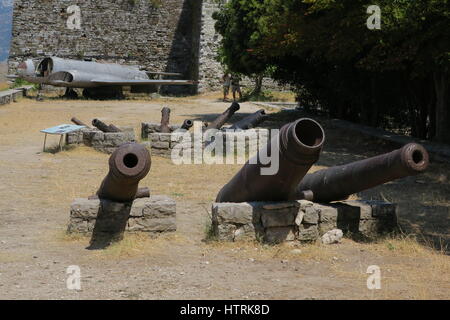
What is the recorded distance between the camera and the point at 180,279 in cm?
571

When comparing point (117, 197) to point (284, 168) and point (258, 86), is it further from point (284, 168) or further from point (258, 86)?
point (258, 86)

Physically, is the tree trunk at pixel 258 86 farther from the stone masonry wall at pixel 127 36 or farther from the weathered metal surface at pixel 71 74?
the weathered metal surface at pixel 71 74

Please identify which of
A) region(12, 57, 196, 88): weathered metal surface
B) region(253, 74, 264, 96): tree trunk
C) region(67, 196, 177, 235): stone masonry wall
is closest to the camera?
region(67, 196, 177, 235): stone masonry wall

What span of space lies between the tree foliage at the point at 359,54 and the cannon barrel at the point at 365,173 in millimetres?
5950

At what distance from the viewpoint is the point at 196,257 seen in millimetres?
6484

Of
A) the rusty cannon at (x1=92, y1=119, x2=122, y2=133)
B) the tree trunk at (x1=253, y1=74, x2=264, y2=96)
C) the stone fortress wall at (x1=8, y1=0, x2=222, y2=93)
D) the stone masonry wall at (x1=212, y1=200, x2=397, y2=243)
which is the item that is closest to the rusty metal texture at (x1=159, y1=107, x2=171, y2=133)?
the rusty cannon at (x1=92, y1=119, x2=122, y2=133)

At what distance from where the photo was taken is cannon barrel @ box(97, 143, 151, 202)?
6441mm

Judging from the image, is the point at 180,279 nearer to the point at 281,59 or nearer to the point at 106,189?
the point at 106,189

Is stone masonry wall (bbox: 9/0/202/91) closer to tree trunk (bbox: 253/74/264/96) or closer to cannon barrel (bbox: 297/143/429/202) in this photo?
tree trunk (bbox: 253/74/264/96)

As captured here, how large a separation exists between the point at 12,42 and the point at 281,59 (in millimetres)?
18202

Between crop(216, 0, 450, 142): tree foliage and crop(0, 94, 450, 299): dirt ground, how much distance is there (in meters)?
3.33

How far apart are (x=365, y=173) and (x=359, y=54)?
1009 cm

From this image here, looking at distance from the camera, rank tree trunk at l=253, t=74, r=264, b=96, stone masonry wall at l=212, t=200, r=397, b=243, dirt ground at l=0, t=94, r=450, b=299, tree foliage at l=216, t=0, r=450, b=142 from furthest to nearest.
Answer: tree trunk at l=253, t=74, r=264, b=96, tree foliage at l=216, t=0, r=450, b=142, stone masonry wall at l=212, t=200, r=397, b=243, dirt ground at l=0, t=94, r=450, b=299

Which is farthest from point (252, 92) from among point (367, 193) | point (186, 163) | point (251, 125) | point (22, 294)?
point (22, 294)
